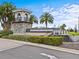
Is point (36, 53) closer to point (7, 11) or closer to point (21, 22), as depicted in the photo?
point (21, 22)

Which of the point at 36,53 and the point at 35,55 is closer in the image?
the point at 35,55

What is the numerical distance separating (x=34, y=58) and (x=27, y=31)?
3871 cm

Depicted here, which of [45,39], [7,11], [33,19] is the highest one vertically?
[7,11]

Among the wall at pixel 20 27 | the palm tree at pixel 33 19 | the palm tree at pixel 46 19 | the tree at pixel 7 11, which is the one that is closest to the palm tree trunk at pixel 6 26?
the tree at pixel 7 11

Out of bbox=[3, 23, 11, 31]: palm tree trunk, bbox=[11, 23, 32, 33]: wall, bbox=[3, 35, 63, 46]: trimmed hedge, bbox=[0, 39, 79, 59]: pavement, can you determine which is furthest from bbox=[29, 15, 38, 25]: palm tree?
bbox=[0, 39, 79, 59]: pavement

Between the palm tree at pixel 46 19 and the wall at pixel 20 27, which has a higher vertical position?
the palm tree at pixel 46 19

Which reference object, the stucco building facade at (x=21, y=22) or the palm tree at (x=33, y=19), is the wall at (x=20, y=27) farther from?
the palm tree at (x=33, y=19)

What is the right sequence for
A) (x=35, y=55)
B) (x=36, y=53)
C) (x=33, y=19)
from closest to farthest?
1. (x=35, y=55)
2. (x=36, y=53)
3. (x=33, y=19)

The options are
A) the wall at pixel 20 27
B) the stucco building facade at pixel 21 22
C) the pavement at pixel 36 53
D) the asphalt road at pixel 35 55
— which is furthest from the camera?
the stucco building facade at pixel 21 22

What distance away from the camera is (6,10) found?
60.4 meters

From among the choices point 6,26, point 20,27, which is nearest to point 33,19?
point 6,26

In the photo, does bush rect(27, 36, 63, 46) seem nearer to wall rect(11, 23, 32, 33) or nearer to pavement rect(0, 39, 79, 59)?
pavement rect(0, 39, 79, 59)

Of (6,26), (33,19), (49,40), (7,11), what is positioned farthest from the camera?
(33,19)

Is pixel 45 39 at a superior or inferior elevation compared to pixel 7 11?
inferior
